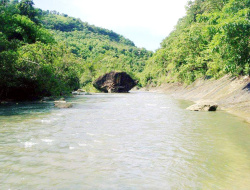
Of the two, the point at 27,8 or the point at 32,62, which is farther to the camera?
the point at 27,8

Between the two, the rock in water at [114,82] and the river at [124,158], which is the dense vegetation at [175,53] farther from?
the rock in water at [114,82]

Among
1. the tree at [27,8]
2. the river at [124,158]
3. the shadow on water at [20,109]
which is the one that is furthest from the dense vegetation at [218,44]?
the tree at [27,8]

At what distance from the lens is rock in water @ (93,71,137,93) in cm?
7850

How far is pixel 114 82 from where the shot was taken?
78.6m

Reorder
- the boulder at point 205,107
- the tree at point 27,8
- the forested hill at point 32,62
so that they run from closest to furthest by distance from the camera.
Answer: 1. the boulder at point 205,107
2. the forested hill at point 32,62
3. the tree at point 27,8

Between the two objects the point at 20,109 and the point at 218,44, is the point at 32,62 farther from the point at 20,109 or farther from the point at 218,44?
the point at 218,44

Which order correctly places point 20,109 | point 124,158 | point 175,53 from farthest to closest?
1. point 175,53
2. point 20,109
3. point 124,158

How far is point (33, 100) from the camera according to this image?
33812 millimetres

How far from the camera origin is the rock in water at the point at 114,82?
78500mm

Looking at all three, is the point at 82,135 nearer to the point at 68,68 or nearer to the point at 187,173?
the point at 187,173

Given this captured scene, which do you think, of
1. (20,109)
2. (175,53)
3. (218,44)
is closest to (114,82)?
(175,53)

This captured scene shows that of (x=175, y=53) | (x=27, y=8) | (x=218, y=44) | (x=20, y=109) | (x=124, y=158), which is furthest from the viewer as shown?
(x=27, y=8)

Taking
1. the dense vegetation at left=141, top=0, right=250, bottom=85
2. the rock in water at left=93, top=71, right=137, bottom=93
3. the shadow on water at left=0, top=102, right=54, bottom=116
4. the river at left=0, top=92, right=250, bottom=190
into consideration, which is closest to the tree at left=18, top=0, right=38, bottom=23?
the rock in water at left=93, top=71, right=137, bottom=93

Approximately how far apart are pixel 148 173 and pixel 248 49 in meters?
15.2
